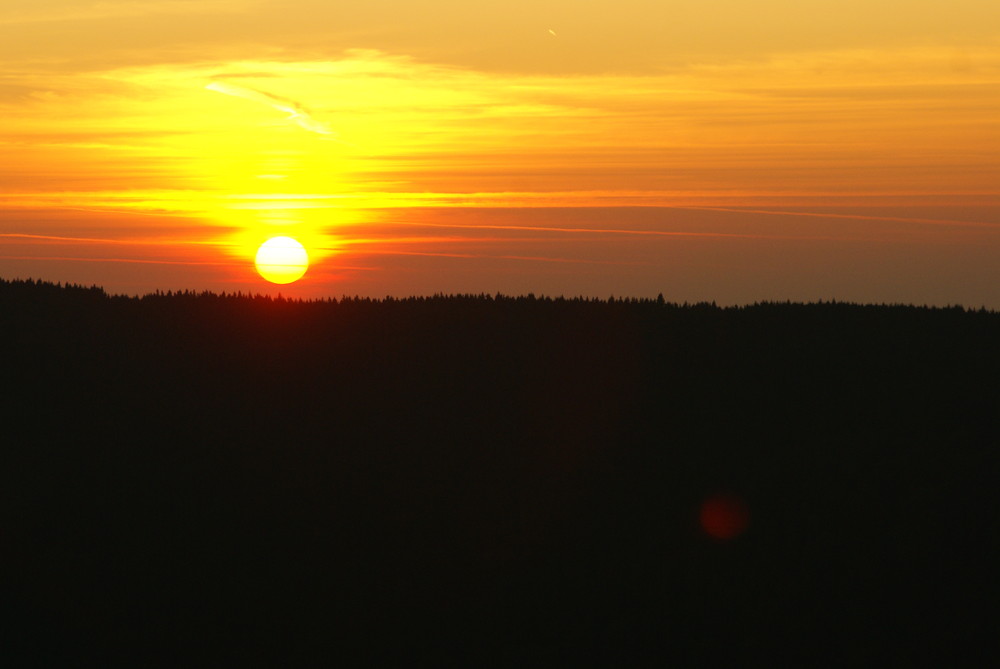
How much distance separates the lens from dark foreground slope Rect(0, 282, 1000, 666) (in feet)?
39.9

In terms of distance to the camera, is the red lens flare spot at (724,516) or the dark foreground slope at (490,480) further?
the red lens flare spot at (724,516)

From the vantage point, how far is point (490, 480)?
14.8 meters

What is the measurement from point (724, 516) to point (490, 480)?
311cm

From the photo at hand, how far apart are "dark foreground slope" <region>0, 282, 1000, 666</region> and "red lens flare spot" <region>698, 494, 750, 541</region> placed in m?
0.16

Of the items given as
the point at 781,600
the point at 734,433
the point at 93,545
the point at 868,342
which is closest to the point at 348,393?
the point at 93,545

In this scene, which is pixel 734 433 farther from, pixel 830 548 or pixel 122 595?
pixel 122 595

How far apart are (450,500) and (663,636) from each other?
342 cm

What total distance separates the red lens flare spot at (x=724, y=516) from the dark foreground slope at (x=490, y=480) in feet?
0.53

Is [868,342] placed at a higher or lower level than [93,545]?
higher

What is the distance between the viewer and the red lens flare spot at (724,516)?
45.2 ft

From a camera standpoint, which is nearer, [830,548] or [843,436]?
[830,548]

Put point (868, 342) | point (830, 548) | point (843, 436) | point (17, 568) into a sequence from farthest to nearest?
point (868, 342), point (843, 436), point (830, 548), point (17, 568)

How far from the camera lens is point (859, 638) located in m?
12.2

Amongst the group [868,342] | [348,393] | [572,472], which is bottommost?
[572,472]
